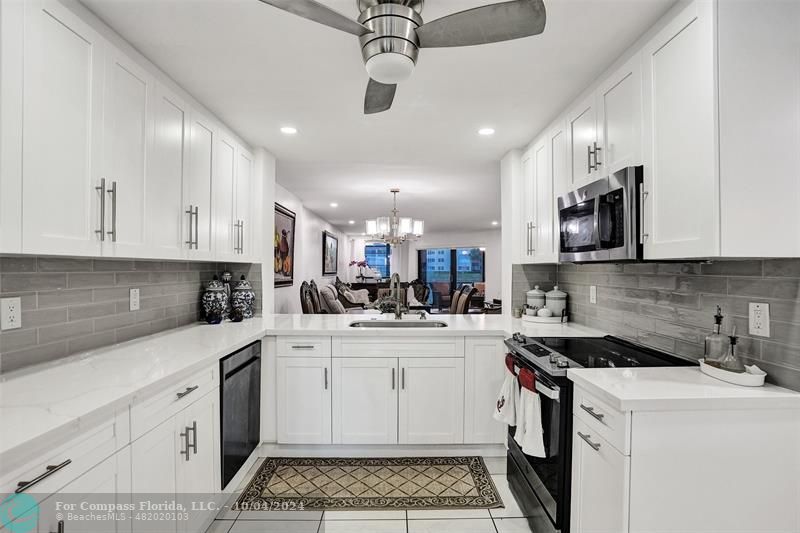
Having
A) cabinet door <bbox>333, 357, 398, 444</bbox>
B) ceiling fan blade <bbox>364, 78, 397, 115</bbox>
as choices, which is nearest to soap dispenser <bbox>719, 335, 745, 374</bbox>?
ceiling fan blade <bbox>364, 78, 397, 115</bbox>

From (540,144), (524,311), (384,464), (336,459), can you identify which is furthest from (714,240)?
(336,459)

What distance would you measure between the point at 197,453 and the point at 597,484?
5.59 ft

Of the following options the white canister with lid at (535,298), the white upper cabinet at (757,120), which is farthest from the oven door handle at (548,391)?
the white canister with lid at (535,298)

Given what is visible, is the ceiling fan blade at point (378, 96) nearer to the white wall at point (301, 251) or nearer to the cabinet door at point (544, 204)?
the cabinet door at point (544, 204)

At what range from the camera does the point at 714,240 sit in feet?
4.24

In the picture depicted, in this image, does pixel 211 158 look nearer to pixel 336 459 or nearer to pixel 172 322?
pixel 172 322

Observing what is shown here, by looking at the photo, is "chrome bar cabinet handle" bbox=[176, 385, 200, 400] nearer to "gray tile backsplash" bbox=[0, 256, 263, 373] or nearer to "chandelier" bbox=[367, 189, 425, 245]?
"gray tile backsplash" bbox=[0, 256, 263, 373]

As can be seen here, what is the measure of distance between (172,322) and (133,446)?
1427mm

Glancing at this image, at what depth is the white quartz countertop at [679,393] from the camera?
1.30m

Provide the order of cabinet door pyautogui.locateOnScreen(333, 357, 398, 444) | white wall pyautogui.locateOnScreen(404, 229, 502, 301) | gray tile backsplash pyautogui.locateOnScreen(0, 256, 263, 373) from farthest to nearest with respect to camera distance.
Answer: white wall pyautogui.locateOnScreen(404, 229, 502, 301), cabinet door pyautogui.locateOnScreen(333, 357, 398, 444), gray tile backsplash pyautogui.locateOnScreen(0, 256, 263, 373)

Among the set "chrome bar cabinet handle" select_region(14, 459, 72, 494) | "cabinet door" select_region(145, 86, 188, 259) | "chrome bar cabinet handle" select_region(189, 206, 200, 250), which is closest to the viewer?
"chrome bar cabinet handle" select_region(14, 459, 72, 494)

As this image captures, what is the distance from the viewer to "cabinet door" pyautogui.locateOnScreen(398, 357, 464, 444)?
108 inches

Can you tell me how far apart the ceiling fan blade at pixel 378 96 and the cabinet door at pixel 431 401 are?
1656 mm

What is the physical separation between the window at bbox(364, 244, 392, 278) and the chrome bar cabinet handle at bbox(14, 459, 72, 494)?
1100cm
